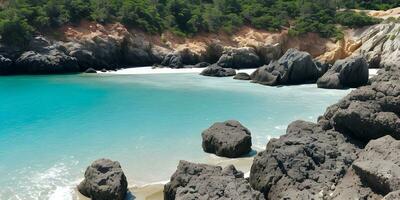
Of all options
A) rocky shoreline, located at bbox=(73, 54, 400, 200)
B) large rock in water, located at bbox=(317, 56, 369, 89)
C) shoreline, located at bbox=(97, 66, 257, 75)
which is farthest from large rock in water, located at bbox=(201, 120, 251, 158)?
shoreline, located at bbox=(97, 66, 257, 75)

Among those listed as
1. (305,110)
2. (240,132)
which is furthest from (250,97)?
(240,132)

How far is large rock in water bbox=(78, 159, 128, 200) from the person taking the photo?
1245 centimetres

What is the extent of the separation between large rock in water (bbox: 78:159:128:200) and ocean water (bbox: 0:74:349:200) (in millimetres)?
803

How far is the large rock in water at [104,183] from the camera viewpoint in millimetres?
12445

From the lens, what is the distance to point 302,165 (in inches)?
472

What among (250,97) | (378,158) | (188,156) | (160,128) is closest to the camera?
(378,158)

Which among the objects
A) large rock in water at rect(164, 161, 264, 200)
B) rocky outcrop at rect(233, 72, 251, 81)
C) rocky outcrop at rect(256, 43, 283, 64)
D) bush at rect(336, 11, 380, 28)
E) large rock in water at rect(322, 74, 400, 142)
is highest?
bush at rect(336, 11, 380, 28)

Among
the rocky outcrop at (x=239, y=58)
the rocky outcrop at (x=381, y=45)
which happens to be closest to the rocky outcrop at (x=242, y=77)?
the rocky outcrop at (x=239, y=58)

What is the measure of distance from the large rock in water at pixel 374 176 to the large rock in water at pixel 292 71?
26503 mm

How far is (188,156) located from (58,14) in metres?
41.6

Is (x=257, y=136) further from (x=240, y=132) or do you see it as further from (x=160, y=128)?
(x=160, y=128)

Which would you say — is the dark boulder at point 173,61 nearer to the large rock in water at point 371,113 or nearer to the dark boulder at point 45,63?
the dark boulder at point 45,63

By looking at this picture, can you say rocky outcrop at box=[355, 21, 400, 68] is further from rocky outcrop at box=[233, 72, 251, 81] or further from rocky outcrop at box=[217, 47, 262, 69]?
rocky outcrop at box=[233, 72, 251, 81]

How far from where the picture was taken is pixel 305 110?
26.5 metres
